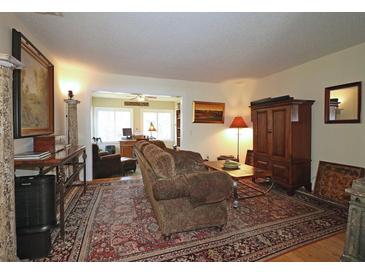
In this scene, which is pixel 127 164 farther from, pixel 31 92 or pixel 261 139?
pixel 261 139

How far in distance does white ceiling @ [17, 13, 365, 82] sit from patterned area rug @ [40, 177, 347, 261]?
2.34 meters

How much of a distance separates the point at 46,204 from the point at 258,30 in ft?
9.65

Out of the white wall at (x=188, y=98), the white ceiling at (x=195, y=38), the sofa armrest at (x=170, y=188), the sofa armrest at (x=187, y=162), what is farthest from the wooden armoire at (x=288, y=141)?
the sofa armrest at (x=170, y=188)

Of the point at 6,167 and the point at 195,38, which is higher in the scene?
the point at 195,38

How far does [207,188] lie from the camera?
6.14ft

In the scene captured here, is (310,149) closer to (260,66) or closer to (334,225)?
(334,225)

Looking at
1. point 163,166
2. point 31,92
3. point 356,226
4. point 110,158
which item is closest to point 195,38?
point 163,166

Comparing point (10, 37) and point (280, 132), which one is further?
point (280, 132)

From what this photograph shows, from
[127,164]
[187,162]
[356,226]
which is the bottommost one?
[127,164]

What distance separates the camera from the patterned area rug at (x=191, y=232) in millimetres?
1749

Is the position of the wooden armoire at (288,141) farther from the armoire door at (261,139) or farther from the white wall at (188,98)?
the white wall at (188,98)

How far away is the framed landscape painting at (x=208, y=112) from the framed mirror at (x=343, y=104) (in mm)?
2401

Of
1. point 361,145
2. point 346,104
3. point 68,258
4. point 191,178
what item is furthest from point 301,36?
point 68,258

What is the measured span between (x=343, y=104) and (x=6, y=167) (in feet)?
13.8
